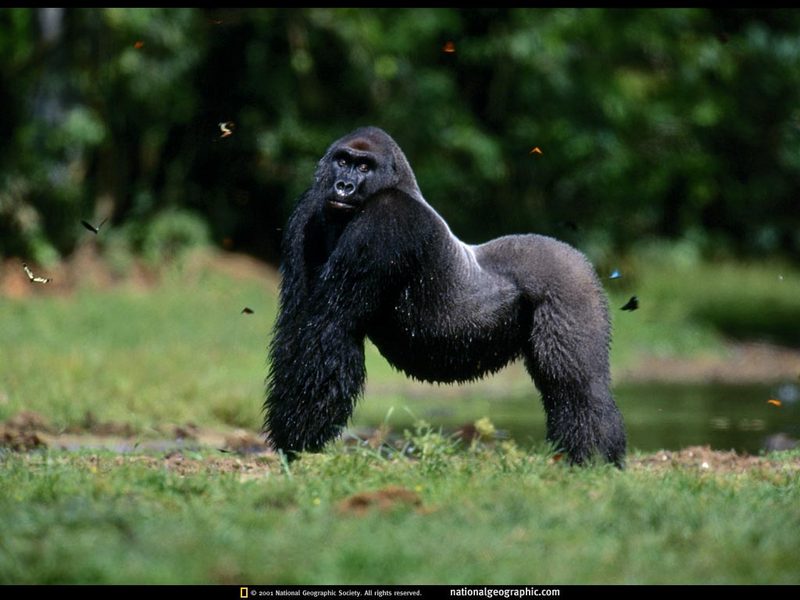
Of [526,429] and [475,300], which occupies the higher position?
[475,300]

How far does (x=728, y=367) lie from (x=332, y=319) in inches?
345

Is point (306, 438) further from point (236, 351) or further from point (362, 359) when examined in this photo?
point (236, 351)

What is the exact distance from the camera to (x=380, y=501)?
4.67 metres

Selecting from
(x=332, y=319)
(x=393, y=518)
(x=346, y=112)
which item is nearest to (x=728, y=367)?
(x=346, y=112)

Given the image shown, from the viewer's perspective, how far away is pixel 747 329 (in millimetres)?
16547

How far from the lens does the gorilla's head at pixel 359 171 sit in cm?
620

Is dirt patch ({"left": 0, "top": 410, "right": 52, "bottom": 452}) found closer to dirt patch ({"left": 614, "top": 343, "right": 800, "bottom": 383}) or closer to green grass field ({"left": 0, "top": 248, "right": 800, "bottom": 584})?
green grass field ({"left": 0, "top": 248, "right": 800, "bottom": 584})

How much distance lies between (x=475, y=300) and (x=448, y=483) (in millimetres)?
1366

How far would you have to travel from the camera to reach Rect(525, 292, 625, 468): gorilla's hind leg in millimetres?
Result: 6168

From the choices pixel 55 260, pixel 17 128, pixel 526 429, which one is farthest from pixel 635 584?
pixel 17 128

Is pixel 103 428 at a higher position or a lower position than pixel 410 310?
lower

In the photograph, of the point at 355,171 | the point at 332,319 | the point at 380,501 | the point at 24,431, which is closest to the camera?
the point at 380,501

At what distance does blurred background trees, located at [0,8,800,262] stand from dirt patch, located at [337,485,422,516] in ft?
37.9

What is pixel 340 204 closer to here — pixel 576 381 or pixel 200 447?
pixel 576 381
